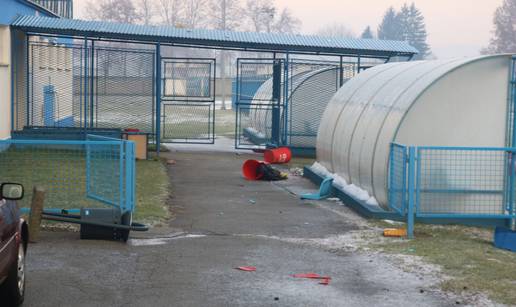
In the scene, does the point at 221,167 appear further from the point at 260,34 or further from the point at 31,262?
the point at 31,262

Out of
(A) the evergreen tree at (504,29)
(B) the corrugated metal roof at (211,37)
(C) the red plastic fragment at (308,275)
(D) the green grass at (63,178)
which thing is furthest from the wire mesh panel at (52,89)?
(A) the evergreen tree at (504,29)

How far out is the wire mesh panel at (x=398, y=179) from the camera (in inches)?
480

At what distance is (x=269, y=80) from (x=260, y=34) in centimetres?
728

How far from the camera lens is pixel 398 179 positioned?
12.7m

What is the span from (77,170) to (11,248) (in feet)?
21.3

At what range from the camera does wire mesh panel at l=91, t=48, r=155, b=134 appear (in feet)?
81.7

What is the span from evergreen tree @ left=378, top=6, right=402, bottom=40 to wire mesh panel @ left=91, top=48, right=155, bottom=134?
111m

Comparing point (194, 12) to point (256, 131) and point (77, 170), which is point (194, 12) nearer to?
point (256, 131)

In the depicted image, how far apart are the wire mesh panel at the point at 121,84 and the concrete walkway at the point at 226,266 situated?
37.0ft

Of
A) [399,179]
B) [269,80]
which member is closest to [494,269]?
[399,179]

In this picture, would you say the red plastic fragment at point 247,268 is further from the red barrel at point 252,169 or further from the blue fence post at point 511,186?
the red barrel at point 252,169

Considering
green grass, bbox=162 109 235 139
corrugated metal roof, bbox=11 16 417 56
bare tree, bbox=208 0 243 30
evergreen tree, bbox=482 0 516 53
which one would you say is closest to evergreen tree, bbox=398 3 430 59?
evergreen tree, bbox=482 0 516 53

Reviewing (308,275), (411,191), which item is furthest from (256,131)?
(308,275)

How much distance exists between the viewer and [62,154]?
44.6ft
